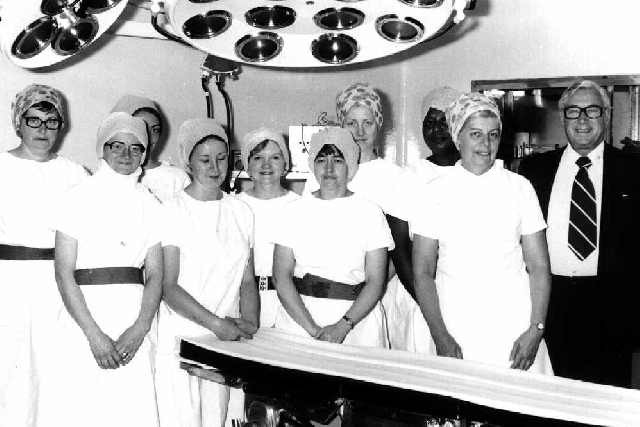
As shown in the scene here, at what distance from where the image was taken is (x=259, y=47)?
2.46 meters

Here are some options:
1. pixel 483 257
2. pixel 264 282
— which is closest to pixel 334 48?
pixel 483 257

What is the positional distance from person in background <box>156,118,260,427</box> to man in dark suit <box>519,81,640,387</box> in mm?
1473

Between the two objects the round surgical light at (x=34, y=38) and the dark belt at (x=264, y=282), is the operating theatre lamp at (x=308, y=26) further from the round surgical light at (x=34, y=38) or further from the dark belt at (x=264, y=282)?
the dark belt at (x=264, y=282)

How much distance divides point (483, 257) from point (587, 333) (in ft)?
3.11

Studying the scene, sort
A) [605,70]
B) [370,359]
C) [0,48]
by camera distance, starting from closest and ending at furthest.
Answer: [0,48] → [370,359] → [605,70]

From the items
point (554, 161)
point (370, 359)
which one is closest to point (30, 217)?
point (370, 359)

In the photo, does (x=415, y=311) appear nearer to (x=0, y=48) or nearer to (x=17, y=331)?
(x=17, y=331)

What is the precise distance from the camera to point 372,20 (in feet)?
7.79

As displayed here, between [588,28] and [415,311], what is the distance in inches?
120

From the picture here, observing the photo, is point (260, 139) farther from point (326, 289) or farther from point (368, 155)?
point (326, 289)

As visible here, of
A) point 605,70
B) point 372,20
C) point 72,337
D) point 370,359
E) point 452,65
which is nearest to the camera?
point 372,20

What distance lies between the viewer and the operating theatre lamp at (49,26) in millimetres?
2096

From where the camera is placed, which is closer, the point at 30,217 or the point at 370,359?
the point at 370,359

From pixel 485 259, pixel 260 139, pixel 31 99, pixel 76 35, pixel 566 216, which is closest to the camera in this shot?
pixel 76 35
